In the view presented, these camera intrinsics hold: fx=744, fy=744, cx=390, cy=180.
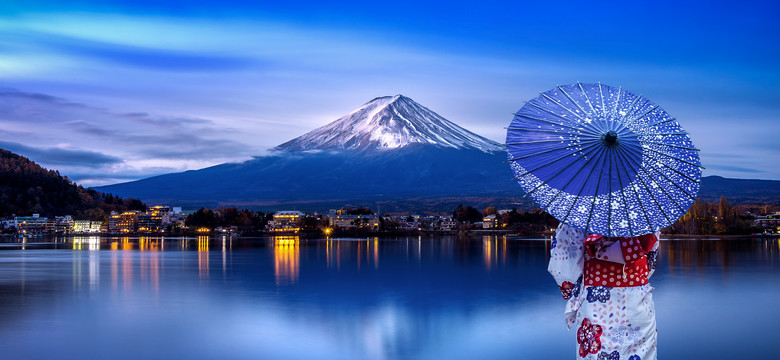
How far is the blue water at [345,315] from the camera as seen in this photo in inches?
304

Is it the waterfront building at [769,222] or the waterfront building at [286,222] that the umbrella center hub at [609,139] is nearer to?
the waterfront building at [769,222]

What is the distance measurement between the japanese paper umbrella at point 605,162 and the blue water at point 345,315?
156 inches

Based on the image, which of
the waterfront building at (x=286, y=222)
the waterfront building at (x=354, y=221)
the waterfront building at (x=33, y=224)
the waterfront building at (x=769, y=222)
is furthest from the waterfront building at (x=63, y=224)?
the waterfront building at (x=769, y=222)

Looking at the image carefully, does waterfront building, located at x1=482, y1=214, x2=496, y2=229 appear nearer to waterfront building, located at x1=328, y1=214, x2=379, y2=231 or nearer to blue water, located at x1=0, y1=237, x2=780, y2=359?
waterfront building, located at x1=328, y1=214, x2=379, y2=231

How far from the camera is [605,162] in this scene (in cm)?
351

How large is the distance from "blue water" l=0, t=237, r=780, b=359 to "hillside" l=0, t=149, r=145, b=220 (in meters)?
92.0

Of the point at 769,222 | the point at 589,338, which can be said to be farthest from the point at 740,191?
A: the point at 589,338

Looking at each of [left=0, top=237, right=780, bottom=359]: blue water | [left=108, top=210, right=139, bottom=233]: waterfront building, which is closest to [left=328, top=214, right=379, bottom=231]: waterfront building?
[left=108, top=210, right=139, bottom=233]: waterfront building

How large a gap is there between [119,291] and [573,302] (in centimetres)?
1227

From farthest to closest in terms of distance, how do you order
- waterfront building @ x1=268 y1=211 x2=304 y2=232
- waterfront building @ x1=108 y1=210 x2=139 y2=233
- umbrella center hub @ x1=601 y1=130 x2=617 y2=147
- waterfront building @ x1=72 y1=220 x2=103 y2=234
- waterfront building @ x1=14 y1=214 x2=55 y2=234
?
waterfront building @ x1=108 y1=210 x2=139 y2=233 → waterfront building @ x1=72 y1=220 x2=103 y2=234 → waterfront building @ x1=14 y1=214 x2=55 y2=234 → waterfront building @ x1=268 y1=211 x2=304 y2=232 → umbrella center hub @ x1=601 y1=130 x2=617 y2=147

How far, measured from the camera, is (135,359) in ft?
23.4

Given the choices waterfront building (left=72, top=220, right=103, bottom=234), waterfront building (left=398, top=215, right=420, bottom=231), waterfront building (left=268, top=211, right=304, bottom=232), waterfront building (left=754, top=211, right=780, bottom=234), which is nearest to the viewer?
waterfront building (left=754, top=211, right=780, bottom=234)

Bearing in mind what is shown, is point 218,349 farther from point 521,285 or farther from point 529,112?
point 521,285

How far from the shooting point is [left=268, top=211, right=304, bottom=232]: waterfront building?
8856cm
